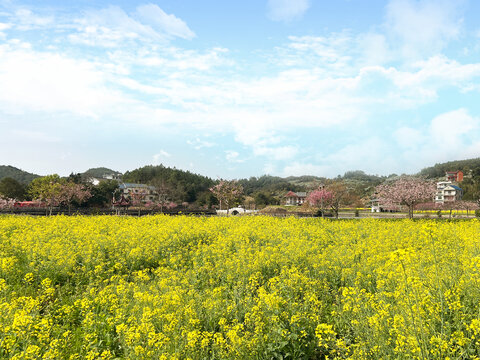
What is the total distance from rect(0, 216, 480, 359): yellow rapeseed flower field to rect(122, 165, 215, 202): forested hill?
73.2 meters

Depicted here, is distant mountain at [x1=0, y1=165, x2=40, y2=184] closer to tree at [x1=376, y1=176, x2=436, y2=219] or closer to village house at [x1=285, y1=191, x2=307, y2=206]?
village house at [x1=285, y1=191, x2=307, y2=206]

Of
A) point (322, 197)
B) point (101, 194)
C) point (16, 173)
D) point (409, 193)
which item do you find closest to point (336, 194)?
point (322, 197)

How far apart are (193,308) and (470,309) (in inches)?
184

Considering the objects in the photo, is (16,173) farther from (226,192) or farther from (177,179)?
(226,192)

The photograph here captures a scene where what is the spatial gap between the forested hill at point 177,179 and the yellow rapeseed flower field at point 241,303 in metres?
73.2

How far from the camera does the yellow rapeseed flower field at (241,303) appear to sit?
416 cm

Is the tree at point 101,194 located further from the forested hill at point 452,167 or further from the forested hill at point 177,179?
the forested hill at point 452,167

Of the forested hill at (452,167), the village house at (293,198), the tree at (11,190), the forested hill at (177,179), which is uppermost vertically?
the forested hill at (452,167)

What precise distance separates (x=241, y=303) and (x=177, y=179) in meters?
95.9

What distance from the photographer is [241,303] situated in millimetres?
5898

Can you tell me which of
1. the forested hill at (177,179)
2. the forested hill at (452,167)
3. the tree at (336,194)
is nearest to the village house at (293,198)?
the forested hill at (177,179)

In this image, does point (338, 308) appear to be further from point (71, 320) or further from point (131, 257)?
point (131, 257)

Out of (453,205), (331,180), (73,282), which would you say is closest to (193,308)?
(73,282)

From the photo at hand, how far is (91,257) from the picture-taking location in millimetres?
10102
